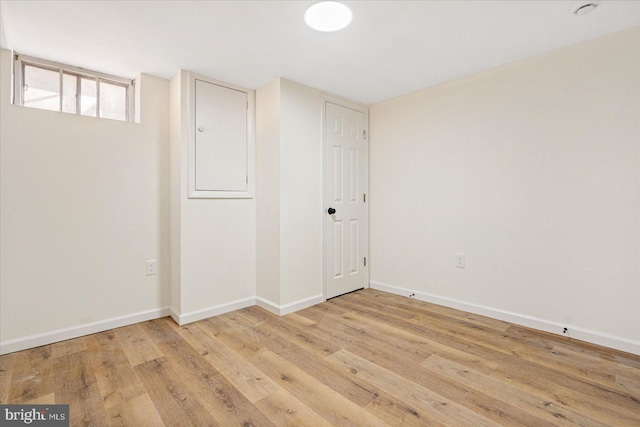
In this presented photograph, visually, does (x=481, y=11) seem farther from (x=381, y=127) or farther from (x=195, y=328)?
(x=195, y=328)

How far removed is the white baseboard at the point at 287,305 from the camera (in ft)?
9.15

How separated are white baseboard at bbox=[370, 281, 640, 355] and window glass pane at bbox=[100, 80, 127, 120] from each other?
3260mm

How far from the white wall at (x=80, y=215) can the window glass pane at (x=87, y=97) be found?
208 mm

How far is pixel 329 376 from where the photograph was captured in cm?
179

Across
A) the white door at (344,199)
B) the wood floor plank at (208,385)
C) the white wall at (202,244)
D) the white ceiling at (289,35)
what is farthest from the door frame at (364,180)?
the wood floor plank at (208,385)

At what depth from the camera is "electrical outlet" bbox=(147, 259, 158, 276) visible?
268cm

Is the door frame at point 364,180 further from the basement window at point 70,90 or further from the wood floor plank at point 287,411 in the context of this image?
the basement window at point 70,90

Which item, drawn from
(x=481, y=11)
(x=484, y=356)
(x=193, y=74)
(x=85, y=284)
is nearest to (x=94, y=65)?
(x=193, y=74)

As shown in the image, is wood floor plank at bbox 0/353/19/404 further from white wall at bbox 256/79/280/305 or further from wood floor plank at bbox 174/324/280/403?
white wall at bbox 256/79/280/305

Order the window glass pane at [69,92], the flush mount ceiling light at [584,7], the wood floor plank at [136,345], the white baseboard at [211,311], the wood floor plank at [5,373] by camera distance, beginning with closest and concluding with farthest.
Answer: the wood floor plank at [5,373] → the flush mount ceiling light at [584,7] → the wood floor plank at [136,345] → the window glass pane at [69,92] → the white baseboard at [211,311]

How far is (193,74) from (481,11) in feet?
7.31

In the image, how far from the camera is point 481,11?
5.99 feet

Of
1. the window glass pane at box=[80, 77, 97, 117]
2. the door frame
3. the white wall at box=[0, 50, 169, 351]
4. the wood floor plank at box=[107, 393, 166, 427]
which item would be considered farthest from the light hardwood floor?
the window glass pane at box=[80, 77, 97, 117]

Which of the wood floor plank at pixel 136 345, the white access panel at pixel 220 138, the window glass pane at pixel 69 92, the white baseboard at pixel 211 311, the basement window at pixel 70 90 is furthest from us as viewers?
the white access panel at pixel 220 138
